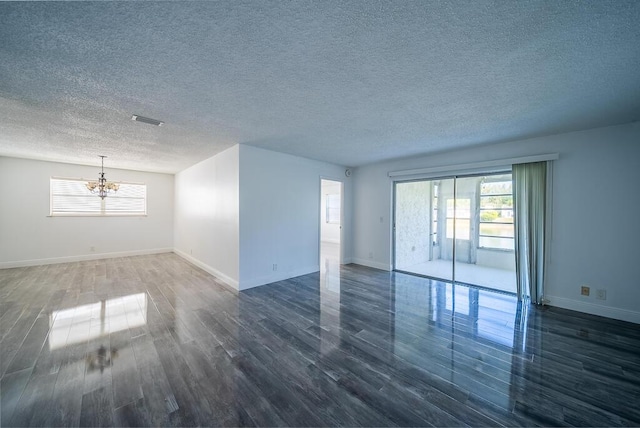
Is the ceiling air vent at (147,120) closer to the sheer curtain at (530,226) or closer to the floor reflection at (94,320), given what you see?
the floor reflection at (94,320)

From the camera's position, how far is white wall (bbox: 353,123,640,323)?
298 cm

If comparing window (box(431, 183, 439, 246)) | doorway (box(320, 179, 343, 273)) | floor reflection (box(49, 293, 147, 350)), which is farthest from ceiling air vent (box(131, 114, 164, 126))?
doorway (box(320, 179, 343, 273))

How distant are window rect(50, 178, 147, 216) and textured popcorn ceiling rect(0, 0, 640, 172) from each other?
3262 millimetres

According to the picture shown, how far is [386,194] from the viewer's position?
5.52 meters

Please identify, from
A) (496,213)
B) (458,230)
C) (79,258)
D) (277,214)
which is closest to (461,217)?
(458,230)

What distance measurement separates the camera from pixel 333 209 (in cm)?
986

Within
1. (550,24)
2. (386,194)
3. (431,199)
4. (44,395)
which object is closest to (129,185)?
(44,395)

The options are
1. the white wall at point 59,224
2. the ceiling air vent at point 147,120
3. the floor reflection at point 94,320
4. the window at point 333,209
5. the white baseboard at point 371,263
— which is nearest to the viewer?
the floor reflection at point 94,320

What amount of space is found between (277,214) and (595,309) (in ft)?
16.2

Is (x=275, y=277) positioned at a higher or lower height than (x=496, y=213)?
lower

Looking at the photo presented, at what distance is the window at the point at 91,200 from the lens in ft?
19.2

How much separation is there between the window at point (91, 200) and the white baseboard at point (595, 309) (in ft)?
31.4

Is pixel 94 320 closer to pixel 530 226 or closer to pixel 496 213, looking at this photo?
pixel 530 226

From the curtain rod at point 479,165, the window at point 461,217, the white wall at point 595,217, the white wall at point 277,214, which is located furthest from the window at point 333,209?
the white wall at point 595,217
